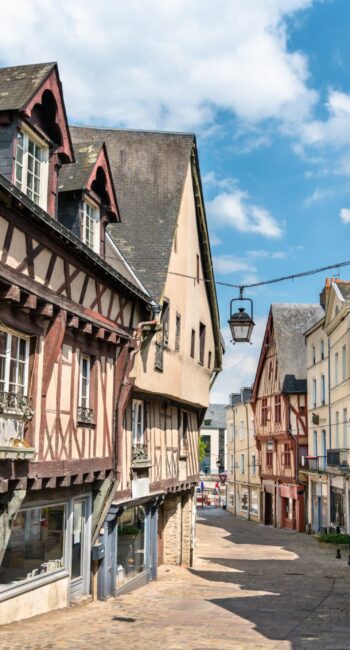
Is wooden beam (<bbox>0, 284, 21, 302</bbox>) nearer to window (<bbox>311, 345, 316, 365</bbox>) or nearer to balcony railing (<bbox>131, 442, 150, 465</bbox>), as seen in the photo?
balcony railing (<bbox>131, 442, 150, 465</bbox>)

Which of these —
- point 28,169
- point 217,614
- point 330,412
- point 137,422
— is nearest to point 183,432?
point 137,422

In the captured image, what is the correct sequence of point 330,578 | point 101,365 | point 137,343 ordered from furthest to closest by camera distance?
point 330,578
point 137,343
point 101,365

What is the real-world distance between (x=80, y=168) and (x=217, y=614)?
321 inches

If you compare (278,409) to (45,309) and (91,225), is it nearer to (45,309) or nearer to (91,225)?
(91,225)

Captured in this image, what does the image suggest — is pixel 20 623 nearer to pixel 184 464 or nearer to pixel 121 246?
pixel 121 246

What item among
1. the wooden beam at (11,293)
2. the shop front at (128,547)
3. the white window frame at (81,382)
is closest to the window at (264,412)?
the shop front at (128,547)

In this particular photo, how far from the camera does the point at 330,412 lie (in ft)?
116

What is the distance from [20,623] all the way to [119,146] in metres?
11.8

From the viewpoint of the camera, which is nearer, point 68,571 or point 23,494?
point 23,494

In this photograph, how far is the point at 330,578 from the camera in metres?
21.0

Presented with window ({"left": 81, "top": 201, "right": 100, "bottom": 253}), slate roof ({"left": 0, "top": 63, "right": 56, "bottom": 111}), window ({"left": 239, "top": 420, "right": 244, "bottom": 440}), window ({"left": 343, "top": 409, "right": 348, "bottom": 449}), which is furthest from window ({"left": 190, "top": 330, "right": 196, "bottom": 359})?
window ({"left": 239, "top": 420, "right": 244, "bottom": 440})

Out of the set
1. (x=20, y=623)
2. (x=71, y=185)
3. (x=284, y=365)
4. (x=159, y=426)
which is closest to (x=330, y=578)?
(x=159, y=426)

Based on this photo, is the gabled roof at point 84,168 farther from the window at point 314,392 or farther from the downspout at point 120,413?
the window at point 314,392

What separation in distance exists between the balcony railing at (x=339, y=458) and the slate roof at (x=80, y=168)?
68.9 feet
